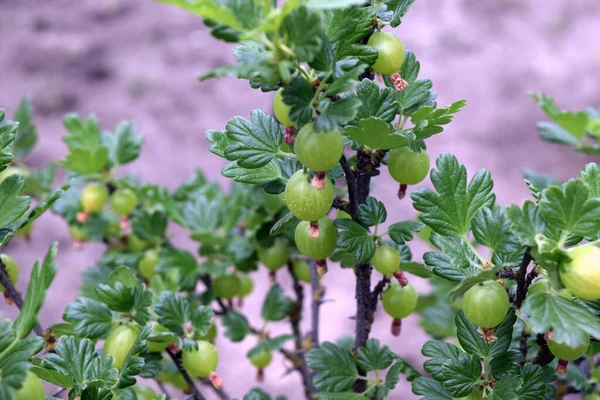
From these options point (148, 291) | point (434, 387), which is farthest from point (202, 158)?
point (434, 387)

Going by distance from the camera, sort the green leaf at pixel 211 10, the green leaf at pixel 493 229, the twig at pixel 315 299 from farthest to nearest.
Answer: the twig at pixel 315 299 < the green leaf at pixel 493 229 < the green leaf at pixel 211 10

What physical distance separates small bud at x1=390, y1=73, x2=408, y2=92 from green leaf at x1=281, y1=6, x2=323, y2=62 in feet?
0.77

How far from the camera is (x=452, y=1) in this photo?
13.3 ft

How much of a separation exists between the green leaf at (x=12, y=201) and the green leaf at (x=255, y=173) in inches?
11.1

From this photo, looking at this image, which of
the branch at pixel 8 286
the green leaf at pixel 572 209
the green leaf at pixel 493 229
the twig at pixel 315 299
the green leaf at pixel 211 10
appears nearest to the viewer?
the green leaf at pixel 211 10

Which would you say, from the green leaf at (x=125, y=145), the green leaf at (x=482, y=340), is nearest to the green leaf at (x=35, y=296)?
the green leaf at (x=482, y=340)

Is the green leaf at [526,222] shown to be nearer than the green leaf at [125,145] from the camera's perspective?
Yes

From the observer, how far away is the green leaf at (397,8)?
794mm

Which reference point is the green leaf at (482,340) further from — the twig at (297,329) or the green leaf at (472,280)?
the twig at (297,329)

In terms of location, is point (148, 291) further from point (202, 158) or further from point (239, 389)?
point (202, 158)

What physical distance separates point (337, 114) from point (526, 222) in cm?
25

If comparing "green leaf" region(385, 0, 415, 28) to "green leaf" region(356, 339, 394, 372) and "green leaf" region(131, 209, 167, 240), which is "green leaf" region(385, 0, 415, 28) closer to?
"green leaf" region(356, 339, 394, 372)

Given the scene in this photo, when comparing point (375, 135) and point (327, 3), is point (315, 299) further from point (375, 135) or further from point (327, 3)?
point (327, 3)

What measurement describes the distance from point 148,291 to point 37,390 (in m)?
0.29
